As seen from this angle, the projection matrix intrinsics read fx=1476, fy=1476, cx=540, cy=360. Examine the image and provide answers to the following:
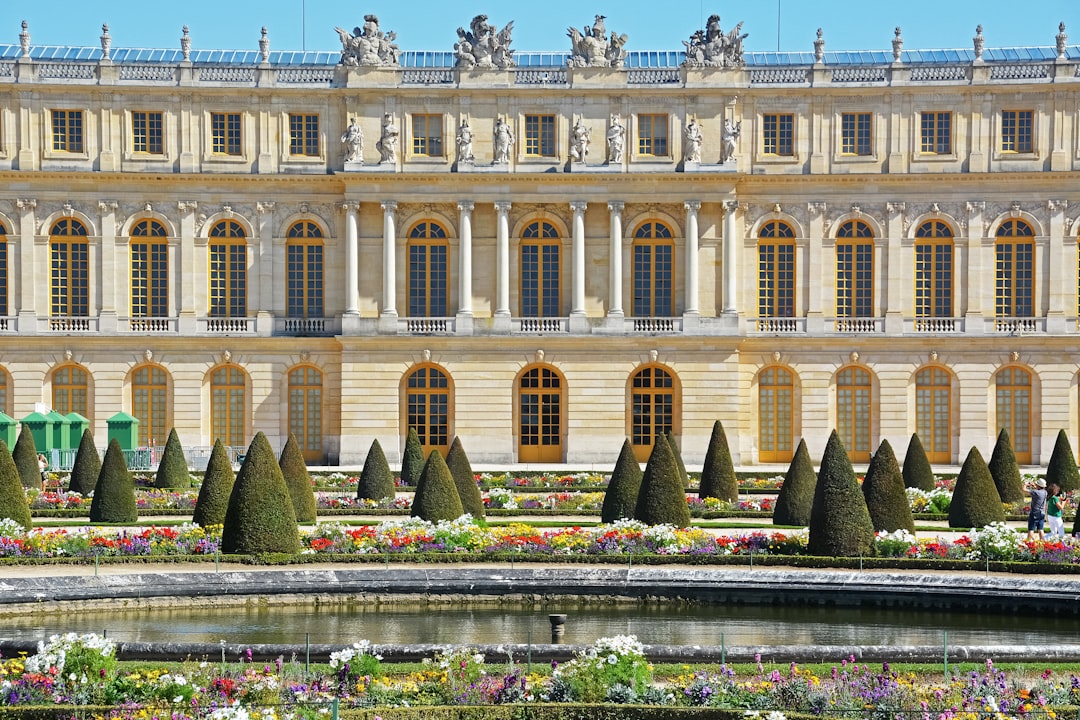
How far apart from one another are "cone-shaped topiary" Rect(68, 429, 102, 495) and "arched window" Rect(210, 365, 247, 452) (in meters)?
13.0

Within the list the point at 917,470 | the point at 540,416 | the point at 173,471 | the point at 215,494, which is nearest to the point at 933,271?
the point at 540,416

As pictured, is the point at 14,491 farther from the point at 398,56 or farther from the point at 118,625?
the point at 398,56

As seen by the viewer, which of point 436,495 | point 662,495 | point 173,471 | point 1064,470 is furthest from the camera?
point 173,471

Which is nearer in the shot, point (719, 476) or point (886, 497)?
point (886, 497)

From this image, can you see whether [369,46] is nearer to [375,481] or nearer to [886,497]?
[375,481]

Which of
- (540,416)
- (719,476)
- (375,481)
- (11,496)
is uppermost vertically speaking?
(540,416)

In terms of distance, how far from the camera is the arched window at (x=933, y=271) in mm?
47938

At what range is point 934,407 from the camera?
47812mm

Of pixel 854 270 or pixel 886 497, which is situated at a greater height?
pixel 854 270

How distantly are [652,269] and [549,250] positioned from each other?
135 inches

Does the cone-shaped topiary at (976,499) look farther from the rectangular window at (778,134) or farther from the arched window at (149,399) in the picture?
the arched window at (149,399)

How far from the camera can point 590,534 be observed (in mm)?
24656

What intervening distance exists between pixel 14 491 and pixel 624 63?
1075 inches

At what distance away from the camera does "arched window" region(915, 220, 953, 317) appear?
47938 mm
